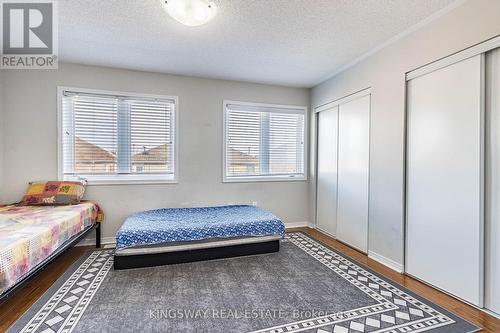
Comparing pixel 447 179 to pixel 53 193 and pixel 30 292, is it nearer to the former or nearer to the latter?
pixel 30 292

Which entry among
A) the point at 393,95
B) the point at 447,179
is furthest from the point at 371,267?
the point at 393,95

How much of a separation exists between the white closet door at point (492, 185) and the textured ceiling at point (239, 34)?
0.77 metres

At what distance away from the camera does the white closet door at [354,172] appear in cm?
333

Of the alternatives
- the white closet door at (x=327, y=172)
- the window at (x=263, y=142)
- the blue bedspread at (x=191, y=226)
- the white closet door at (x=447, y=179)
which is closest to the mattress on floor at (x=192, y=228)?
the blue bedspread at (x=191, y=226)

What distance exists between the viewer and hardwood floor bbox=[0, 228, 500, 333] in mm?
1900

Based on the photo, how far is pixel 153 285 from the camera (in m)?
2.42

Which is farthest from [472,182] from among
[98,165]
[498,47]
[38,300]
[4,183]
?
[4,183]

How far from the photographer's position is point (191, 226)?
2982 mm

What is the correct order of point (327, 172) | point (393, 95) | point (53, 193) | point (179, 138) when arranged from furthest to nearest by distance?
1. point (327, 172)
2. point (179, 138)
3. point (53, 193)
4. point (393, 95)

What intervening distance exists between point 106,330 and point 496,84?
11.4ft

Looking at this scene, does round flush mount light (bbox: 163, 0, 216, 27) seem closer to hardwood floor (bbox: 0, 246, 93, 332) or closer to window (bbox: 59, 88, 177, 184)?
window (bbox: 59, 88, 177, 184)

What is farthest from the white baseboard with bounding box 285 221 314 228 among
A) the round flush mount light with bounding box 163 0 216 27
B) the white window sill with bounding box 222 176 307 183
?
the round flush mount light with bounding box 163 0 216 27

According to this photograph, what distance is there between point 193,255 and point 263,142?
230 centimetres

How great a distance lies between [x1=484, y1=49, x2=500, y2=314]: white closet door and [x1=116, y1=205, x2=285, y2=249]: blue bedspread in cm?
198
